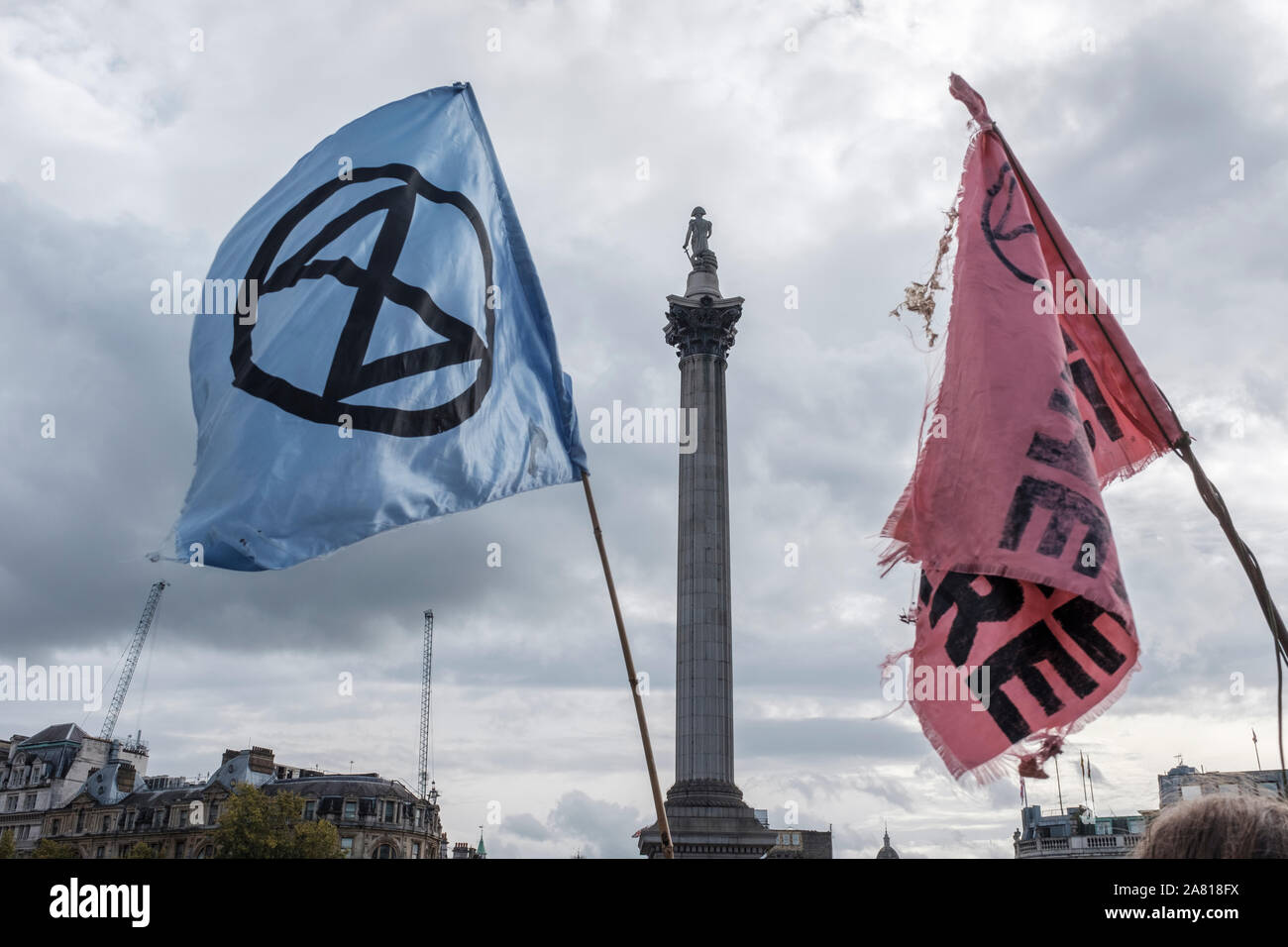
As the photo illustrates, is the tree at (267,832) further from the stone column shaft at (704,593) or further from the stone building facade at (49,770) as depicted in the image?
the stone column shaft at (704,593)

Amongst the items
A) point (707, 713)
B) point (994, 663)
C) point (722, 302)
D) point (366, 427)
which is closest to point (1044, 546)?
point (994, 663)

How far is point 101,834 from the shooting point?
73125 millimetres

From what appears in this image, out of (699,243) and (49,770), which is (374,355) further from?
(49,770)

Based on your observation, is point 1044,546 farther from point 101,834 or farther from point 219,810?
point 101,834

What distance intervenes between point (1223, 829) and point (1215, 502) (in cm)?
311

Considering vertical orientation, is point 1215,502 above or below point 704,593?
below

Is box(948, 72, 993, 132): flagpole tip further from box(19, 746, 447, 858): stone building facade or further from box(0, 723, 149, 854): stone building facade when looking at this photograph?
box(0, 723, 149, 854): stone building facade

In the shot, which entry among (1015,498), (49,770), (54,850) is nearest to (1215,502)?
(1015,498)

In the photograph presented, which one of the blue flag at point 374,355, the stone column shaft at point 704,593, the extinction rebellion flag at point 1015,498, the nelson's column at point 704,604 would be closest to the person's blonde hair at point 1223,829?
the extinction rebellion flag at point 1015,498

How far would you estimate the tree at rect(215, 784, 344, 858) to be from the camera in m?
56.5

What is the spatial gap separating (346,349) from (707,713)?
3319 cm

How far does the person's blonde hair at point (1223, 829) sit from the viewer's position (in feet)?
10.2

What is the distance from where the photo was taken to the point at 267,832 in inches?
2255
